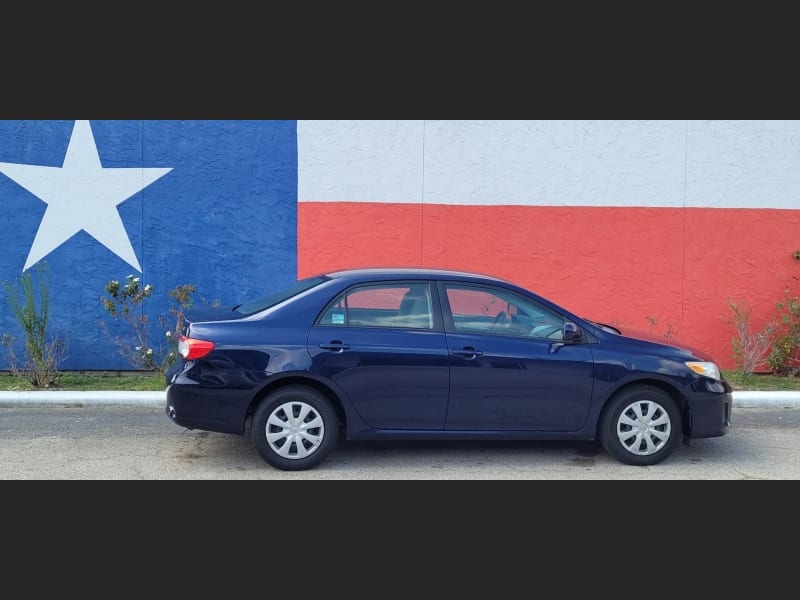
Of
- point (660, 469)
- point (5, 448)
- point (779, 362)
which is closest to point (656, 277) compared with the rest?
point (779, 362)

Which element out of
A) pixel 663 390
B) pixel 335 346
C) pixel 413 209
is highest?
pixel 413 209

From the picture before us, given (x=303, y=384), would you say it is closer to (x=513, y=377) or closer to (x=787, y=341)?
(x=513, y=377)

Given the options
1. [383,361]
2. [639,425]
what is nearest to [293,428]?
[383,361]

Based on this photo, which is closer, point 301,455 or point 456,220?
point 301,455

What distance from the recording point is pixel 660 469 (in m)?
6.67

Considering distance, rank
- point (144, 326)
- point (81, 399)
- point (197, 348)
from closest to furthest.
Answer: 1. point (197, 348)
2. point (81, 399)
3. point (144, 326)

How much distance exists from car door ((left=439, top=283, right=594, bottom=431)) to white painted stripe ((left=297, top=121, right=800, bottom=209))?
13.8 ft

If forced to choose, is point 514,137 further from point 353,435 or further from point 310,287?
point 353,435

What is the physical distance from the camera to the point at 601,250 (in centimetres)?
1073

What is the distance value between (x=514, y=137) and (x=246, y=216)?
12.2ft

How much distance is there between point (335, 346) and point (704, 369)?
3.16m

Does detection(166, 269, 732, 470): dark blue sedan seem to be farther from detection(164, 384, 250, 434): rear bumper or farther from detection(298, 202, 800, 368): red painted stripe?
detection(298, 202, 800, 368): red painted stripe

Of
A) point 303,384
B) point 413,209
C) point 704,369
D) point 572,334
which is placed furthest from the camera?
point 413,209

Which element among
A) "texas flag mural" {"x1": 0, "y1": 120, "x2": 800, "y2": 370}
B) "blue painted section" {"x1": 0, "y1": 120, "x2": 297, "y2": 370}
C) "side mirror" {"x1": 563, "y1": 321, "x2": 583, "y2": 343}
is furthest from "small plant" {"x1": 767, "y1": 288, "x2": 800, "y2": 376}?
"blue painted section" {"x1": 0, "y1": 120, "x2": 297, "y2": 370}
